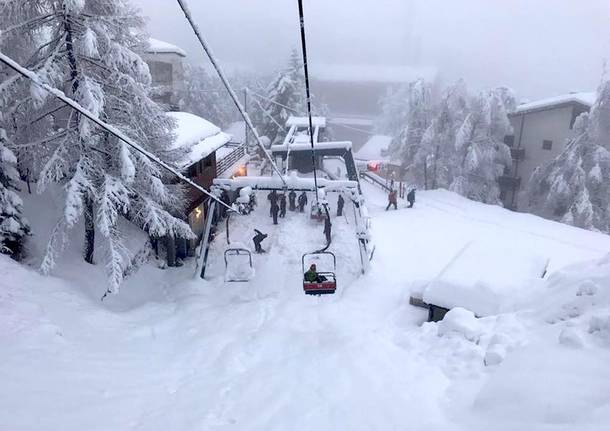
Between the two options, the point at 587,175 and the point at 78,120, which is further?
the point at 587,175

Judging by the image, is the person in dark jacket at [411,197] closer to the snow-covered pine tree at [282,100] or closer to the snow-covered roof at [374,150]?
the snow-covered pine tree at [282,100]

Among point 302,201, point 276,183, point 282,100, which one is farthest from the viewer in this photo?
point 282,100

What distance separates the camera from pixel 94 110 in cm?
1108

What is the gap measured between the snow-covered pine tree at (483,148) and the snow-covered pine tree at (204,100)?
31544mm

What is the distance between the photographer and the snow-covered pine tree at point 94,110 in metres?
11.4

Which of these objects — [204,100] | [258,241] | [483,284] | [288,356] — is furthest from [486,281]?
[204,100]

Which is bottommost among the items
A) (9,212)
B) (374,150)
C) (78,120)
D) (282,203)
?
(374,150)

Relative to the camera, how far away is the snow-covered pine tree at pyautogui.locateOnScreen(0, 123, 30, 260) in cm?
1180

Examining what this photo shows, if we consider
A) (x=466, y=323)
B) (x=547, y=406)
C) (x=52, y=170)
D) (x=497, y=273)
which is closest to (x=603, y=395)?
(x=547, y=406)

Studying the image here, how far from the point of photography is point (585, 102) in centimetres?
3186

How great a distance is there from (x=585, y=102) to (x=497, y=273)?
27824 mm

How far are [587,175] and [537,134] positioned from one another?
831cm

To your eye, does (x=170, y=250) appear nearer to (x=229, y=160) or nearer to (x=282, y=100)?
(x=229, y=160)

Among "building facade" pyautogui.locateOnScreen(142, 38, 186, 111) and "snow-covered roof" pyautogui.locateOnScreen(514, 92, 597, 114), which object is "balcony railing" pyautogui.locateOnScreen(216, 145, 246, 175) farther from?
"snow-covered roof" pyautogui.locateOnScreen(514, 92, 597, 114)
